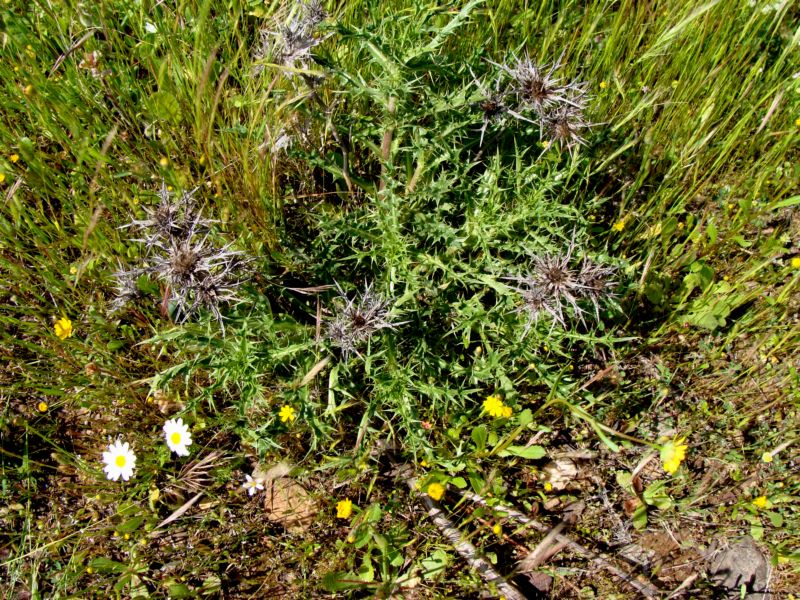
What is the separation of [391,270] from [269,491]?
121 centimetres

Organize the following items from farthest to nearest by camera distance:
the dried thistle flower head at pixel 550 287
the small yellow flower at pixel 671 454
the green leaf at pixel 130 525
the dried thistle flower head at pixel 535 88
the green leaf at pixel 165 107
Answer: the green leaf at pixel 165 107 → the green leaf at pixel 130 525 → the small yellow flower at pixel 671 454 → the dried thistle flower head at pixel 535 88 → the dried thistle flower head at pixel 550 287

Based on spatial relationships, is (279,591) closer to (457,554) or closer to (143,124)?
(457,554)

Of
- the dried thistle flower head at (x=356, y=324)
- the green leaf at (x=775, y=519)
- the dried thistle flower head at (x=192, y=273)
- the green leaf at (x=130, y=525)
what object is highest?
the dried thistle flower head at (x=192, y=273)

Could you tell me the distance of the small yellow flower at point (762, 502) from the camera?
2635 mm

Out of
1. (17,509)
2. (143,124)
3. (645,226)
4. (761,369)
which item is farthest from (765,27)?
(17,509)

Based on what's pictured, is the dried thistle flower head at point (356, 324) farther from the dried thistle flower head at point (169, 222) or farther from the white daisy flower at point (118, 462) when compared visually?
the white daisy flower at point (118, 462)

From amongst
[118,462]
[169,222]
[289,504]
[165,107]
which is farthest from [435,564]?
[165,107]

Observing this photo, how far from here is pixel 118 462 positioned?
8.48 ft

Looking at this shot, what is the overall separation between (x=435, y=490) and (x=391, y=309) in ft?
2.69

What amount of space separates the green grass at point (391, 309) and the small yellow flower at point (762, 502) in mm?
38

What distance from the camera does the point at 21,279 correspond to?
2.90 meters

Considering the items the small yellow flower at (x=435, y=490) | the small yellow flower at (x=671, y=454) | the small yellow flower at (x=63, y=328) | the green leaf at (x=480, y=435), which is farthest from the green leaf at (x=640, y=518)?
the small yellow flower at (x=63, y=328)

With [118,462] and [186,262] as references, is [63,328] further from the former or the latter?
[186,262]

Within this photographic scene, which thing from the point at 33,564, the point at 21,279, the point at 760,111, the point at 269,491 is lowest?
the point at 33,564
